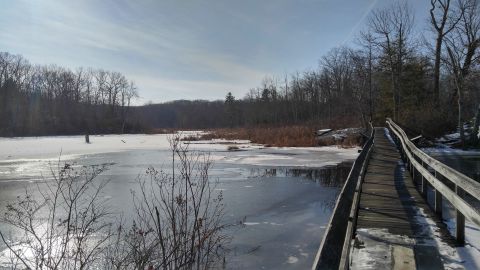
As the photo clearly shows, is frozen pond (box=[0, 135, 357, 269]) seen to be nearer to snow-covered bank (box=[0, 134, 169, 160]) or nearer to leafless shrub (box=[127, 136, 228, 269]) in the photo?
leafless shrub (box=[127, 136, 228, 269])

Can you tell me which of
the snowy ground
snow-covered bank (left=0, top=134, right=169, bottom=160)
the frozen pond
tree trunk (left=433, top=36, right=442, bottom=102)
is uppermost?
tree trunk (left=433, top=36, right=442, bottom=102)

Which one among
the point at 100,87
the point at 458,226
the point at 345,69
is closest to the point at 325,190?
the point at 458,226

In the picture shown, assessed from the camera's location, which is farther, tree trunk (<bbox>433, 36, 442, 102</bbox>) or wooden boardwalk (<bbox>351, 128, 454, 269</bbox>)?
tree trunk (<bbox>433, 36, 442, 102</bbox>)

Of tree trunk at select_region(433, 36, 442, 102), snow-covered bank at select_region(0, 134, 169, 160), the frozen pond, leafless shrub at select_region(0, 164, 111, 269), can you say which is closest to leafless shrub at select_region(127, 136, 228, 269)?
the frozen pond

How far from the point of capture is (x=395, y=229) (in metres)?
6.80

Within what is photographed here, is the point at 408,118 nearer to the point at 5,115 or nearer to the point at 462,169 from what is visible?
the point at 462,169

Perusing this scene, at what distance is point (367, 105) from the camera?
54.4 m

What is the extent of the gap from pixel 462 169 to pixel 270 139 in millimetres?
23847

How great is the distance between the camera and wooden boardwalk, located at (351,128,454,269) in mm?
5301

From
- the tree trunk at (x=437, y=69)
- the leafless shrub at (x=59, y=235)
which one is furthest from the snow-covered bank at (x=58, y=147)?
the tree trunk at (x=437, y=69)

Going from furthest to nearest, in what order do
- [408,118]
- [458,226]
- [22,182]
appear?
[408,118] < [22,182] < [458,226]

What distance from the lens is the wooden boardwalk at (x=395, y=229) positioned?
5301 millimetres

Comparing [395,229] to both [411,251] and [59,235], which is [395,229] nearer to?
[411,251]

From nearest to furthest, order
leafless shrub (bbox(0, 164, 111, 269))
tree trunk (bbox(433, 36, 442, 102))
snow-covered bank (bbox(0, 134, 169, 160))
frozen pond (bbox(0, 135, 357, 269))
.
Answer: leafless shrub (bbox(0, 164, 111, 269))
frozen pond (bbox(0, 135, 357, 269))
snow-covered bank (bbox(0, 134, 169, 160))
tree trunk (bbox(433, 36, 442, 102))
